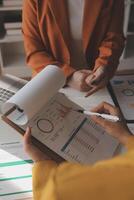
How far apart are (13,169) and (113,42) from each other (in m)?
0.67

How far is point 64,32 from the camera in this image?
44.9 inches

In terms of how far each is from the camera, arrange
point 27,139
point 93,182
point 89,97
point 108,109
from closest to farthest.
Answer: point 93,182 → point 27,139 → point 108,109 → point 89,97

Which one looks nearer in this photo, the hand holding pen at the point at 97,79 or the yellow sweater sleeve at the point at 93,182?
the yellow sweater sleeve at the point at 93,182

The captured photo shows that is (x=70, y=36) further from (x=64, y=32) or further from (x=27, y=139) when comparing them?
(x=27, y=139)

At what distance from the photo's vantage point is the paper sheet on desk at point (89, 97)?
0.98 meters

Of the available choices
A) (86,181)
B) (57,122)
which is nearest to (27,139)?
(57,122)

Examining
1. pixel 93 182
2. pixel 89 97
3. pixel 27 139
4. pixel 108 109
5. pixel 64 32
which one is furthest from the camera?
pixel 64 32

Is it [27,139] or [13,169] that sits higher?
[27,139]

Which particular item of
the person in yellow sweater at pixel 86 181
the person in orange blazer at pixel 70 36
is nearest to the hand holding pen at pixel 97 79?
the person in orange blazer at pixel 70 36

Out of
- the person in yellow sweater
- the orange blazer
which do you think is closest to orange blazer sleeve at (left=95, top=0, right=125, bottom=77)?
the orange blazer

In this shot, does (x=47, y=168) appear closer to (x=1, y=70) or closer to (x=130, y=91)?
(x=130, y=91)

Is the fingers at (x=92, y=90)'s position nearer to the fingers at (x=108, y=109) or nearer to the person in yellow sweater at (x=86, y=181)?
the fingers at (x=108, y=109)

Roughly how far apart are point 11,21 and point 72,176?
66.4 inches

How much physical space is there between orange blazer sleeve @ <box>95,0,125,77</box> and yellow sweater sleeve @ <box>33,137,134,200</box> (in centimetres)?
64
